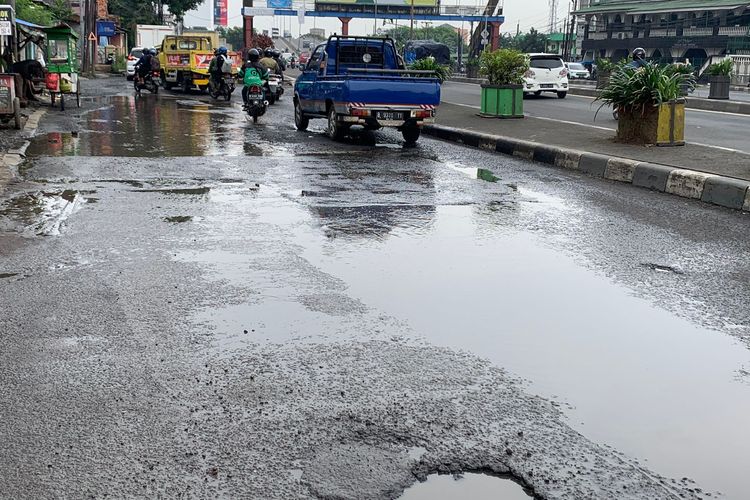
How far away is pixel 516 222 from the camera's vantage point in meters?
8.09

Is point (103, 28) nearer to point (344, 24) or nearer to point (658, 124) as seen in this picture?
point (344, 24)

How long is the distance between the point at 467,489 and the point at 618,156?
978 cm

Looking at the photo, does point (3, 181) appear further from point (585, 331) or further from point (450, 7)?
point (450, 7)

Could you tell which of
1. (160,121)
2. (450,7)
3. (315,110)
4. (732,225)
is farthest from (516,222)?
(450,7)

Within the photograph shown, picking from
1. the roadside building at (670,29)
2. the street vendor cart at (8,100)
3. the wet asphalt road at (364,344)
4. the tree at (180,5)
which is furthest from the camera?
the tree at (180,5)

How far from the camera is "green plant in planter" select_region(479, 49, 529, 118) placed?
59.5ft

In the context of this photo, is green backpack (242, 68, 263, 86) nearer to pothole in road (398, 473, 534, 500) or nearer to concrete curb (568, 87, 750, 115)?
concrete curb (568, 87, 750, 115)

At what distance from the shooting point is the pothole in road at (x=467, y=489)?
3.07 metres

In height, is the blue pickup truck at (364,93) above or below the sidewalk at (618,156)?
above

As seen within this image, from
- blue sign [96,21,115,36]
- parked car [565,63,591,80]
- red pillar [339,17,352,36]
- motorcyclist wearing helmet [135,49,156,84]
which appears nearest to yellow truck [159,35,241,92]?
motorcyclist wearing helmet [135,49,156,84]

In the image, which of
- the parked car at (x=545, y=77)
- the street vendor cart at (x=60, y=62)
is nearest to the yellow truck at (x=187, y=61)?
the street vendor cart at (x=60, y=62)

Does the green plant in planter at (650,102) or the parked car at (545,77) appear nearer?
the green plant in planter at (650,102)

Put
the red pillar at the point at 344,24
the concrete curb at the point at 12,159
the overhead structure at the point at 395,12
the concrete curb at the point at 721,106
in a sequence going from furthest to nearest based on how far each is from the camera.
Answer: the red pillar at the point at 344,24
the overhead structure at the point at 395,12
the concrete curb at the point at 721,106
the concrete curb at the point at 12,159

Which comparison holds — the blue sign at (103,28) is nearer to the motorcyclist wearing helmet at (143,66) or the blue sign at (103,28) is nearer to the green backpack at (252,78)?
the motorcyclist wearing helmet at (143,66)
